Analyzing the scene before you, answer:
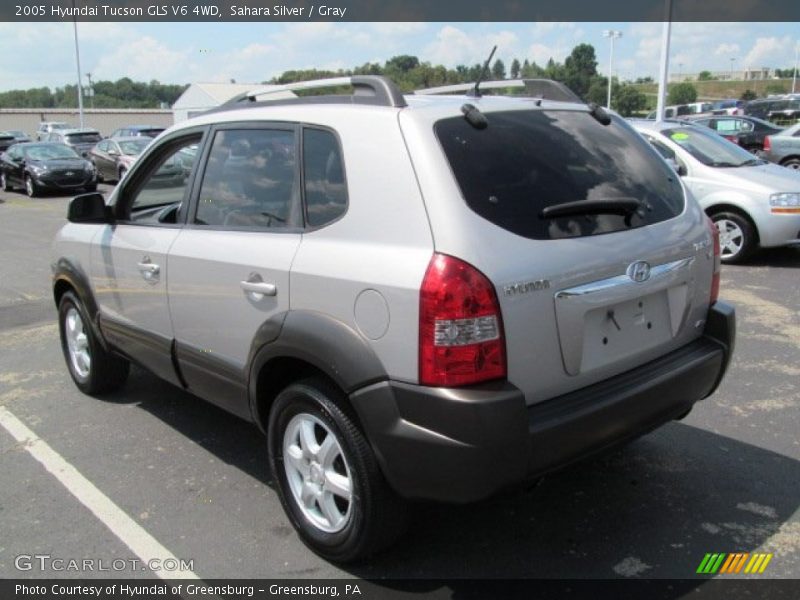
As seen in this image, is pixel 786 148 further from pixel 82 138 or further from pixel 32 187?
pixel 82 138

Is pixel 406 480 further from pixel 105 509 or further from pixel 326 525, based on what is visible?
pixel 105 509

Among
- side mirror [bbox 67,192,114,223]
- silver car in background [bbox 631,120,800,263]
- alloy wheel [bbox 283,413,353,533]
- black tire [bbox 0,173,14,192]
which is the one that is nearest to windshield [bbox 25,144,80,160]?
black tire [bbox 0,173,14,192]

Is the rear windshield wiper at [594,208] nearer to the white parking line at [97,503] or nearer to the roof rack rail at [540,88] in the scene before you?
the roof rack rail at [540,88]

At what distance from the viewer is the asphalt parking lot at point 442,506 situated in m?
2.98

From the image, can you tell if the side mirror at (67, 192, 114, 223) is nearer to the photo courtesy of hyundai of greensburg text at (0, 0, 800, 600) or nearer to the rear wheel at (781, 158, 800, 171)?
the photo courtesy of hyundai of greensburg text at (0, 0, 800, 600)

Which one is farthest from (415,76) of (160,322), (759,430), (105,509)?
(105,509)

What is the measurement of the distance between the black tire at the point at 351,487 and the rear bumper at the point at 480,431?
11 centimetres

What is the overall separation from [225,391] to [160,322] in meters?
0.71

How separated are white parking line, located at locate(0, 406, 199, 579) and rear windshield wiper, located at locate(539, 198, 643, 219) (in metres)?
2.06

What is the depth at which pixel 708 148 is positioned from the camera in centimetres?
935

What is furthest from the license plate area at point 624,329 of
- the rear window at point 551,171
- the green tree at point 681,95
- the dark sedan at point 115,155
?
the green tree at point 681,95

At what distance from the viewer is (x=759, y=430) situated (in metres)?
4.10

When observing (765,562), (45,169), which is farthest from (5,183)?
(765,562)
